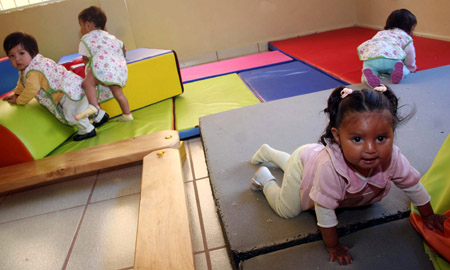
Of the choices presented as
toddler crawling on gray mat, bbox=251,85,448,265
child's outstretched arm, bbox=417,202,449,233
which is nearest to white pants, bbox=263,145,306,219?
toddler crawling on gray mat, bbox=251,85,448,265

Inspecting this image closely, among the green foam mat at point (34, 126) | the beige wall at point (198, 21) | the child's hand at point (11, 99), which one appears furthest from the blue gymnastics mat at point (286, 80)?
the child's hand at point (11, 99)

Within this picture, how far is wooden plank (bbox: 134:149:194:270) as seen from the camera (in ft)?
3.56

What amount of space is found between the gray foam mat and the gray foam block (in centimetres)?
3

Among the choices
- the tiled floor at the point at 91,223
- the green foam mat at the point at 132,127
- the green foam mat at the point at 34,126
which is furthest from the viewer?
the green foam mat at the point at 132,127

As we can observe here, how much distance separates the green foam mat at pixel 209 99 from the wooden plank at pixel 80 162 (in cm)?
50

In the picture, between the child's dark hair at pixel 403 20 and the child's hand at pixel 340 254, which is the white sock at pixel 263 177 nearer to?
the child's hand at pixel 340 254

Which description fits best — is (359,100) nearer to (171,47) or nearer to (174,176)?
(174,176)

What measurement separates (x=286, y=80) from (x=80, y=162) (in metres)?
2.08

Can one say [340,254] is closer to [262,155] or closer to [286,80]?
[262,155]

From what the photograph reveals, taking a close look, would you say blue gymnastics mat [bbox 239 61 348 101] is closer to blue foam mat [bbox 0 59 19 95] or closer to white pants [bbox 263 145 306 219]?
white pants [bbox 263 145 306 219]

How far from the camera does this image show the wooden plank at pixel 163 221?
1.08 m

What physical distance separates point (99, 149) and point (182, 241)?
3.77 ft

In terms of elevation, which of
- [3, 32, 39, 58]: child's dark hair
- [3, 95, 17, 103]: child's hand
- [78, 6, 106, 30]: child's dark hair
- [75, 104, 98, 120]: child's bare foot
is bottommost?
[75, 104, 98, 120]: child's bare foot

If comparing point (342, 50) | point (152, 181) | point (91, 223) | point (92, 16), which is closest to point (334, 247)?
point (152, 181)
